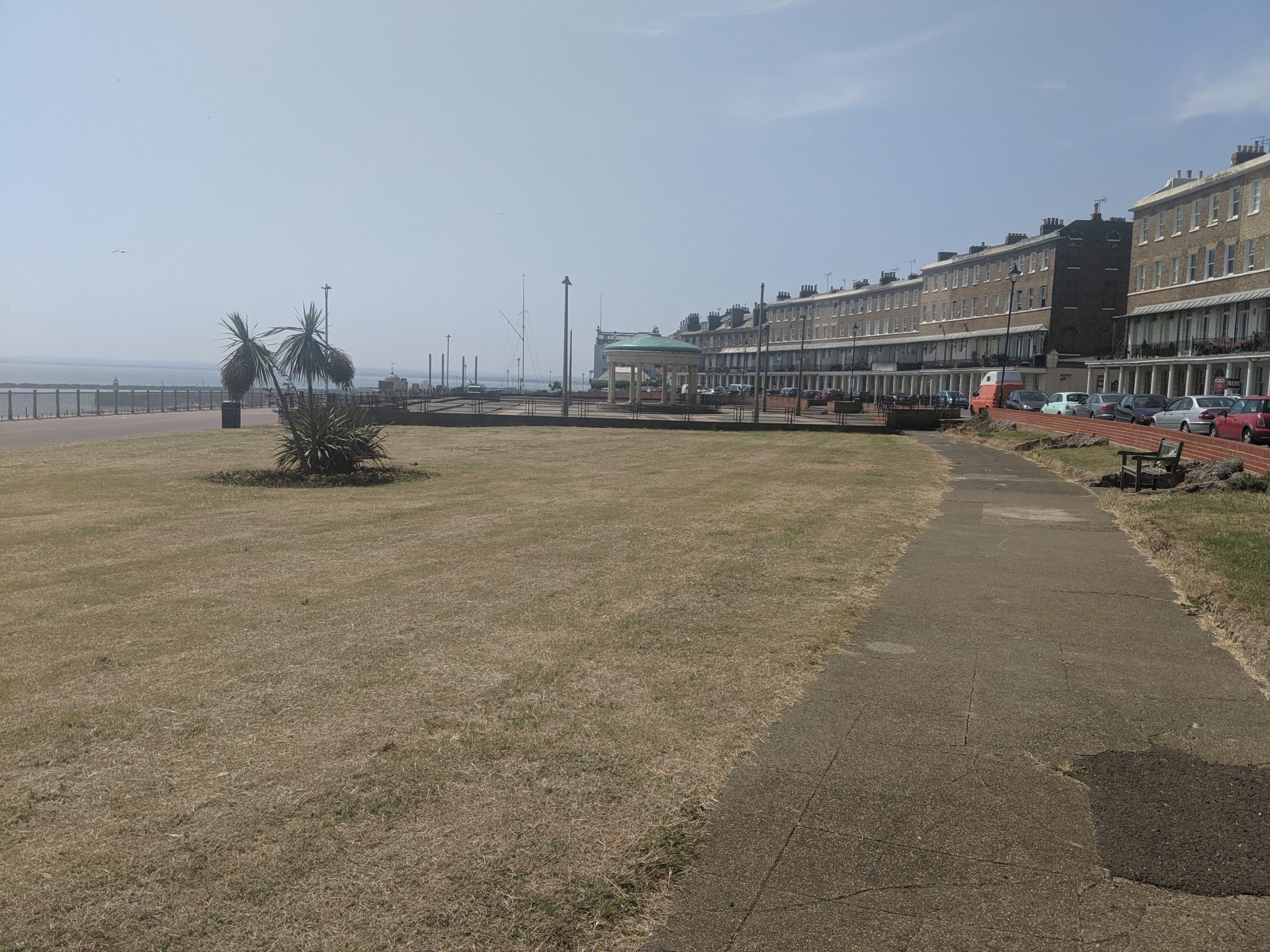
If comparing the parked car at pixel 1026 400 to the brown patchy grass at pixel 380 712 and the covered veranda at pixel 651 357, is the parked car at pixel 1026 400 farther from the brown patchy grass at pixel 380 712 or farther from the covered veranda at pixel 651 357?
the brown patchy grass at pixel 380 712

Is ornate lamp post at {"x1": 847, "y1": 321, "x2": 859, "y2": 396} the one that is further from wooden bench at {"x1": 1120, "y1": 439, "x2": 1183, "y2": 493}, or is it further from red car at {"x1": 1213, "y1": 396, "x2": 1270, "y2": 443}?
wooden bench at {"x1": 1120, "y1": 439, "x2": 1183, "y2": 493}

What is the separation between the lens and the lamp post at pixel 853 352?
111 m

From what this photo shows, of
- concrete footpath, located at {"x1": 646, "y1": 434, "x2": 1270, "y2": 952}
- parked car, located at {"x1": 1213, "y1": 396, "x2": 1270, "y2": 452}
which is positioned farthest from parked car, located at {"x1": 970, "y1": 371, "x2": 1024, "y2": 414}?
concrete footpath, located at {"x1": 646, "y1": 434, "x2": 1270, "y2": 952}

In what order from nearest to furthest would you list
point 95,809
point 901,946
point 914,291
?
point 901,946 → point 95,809 → point 914,291

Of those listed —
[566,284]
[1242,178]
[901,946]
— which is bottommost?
[901,946]

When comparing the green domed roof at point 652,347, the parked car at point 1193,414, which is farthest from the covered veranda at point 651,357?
the parked car at point 1193,414

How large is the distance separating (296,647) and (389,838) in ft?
10.8

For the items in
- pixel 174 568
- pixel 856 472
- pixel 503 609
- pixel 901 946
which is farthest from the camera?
pixel 856 472

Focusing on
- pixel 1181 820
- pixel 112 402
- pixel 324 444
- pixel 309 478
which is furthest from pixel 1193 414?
pixel 112 402

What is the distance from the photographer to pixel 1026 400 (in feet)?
181

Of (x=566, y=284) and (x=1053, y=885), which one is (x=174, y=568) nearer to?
(x=1053, y=885)

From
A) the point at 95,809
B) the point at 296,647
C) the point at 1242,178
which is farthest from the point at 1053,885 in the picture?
the point at 1242,178

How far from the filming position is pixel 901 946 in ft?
11.9

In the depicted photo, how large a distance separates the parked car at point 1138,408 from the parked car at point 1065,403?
13.0 ft
